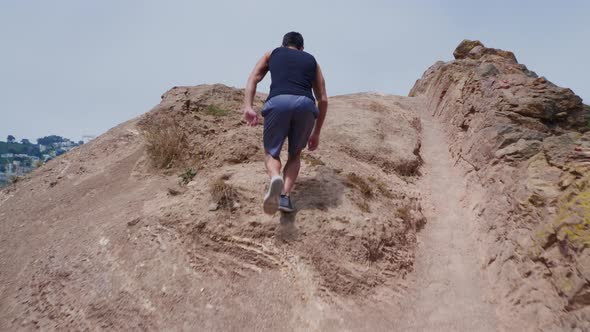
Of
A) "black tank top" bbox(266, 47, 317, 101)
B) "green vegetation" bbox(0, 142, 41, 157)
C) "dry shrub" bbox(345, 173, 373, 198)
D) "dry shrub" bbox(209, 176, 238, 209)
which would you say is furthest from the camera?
"green vegetation" bbox(0, 142, 41, 157)

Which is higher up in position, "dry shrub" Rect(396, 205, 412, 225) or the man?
the man

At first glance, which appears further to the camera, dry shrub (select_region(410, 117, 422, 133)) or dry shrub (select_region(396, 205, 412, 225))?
dry shrub (select_region(410, 117, 422, 133))

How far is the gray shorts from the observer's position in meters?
4.62

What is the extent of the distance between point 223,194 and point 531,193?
12.0 ft

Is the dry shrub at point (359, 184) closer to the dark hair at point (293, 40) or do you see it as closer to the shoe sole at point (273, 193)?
the shoe sole at point (273, 193)

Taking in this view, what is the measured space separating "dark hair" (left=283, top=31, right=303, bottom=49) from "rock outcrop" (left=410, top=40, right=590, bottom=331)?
3.30 metres

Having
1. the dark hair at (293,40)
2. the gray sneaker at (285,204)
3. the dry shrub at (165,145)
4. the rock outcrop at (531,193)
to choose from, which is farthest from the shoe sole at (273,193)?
the dry shrub at (165,145)

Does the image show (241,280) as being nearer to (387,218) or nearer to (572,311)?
(387,218)

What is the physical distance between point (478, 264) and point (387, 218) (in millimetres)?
1170

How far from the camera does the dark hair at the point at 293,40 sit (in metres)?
5.08

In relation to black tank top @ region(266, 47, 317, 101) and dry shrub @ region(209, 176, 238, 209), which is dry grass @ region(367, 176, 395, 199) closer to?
black tank top @ region(266, 47, 317, 101)

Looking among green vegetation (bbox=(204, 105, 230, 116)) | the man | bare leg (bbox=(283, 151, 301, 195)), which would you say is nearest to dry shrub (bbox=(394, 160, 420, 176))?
the man

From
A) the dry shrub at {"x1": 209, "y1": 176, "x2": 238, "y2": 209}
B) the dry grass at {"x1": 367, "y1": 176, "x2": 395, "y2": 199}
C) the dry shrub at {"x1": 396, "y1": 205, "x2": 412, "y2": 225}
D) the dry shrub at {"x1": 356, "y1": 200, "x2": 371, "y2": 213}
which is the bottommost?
the dry shrub at {"x1": 396, "y1": 205, "x2": 412, "y2": 225}

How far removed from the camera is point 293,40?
5082 millimetres
